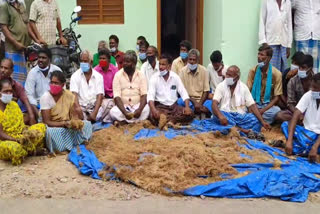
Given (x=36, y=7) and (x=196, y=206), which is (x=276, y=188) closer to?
(x=196, y=206)

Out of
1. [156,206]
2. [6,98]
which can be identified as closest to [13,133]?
[6,98]

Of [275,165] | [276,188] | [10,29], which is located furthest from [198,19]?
[276,188]

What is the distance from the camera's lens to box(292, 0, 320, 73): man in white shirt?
7293 millimetres

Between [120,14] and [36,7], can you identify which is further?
[120,14]

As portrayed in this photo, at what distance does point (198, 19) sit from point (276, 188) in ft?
18.0

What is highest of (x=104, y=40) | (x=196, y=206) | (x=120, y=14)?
(x=120, y=14)

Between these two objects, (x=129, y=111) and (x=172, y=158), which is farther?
(x=129, y=111)

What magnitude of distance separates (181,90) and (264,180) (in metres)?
2.74

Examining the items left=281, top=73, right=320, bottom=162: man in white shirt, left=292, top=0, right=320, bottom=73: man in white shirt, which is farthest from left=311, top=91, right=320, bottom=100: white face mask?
left=292, top=0, right=320, bottom=73: man in white shirt

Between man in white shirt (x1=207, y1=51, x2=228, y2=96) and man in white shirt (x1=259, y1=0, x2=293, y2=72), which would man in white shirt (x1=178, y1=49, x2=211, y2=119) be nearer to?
man in white shirt (x1=207, y1=51, x2=228, y2=96)

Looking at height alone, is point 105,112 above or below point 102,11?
below

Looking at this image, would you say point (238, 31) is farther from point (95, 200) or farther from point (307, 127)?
point (95, 200)

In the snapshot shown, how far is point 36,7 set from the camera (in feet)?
23.4

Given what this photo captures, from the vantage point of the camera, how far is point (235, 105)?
6.07 meters
